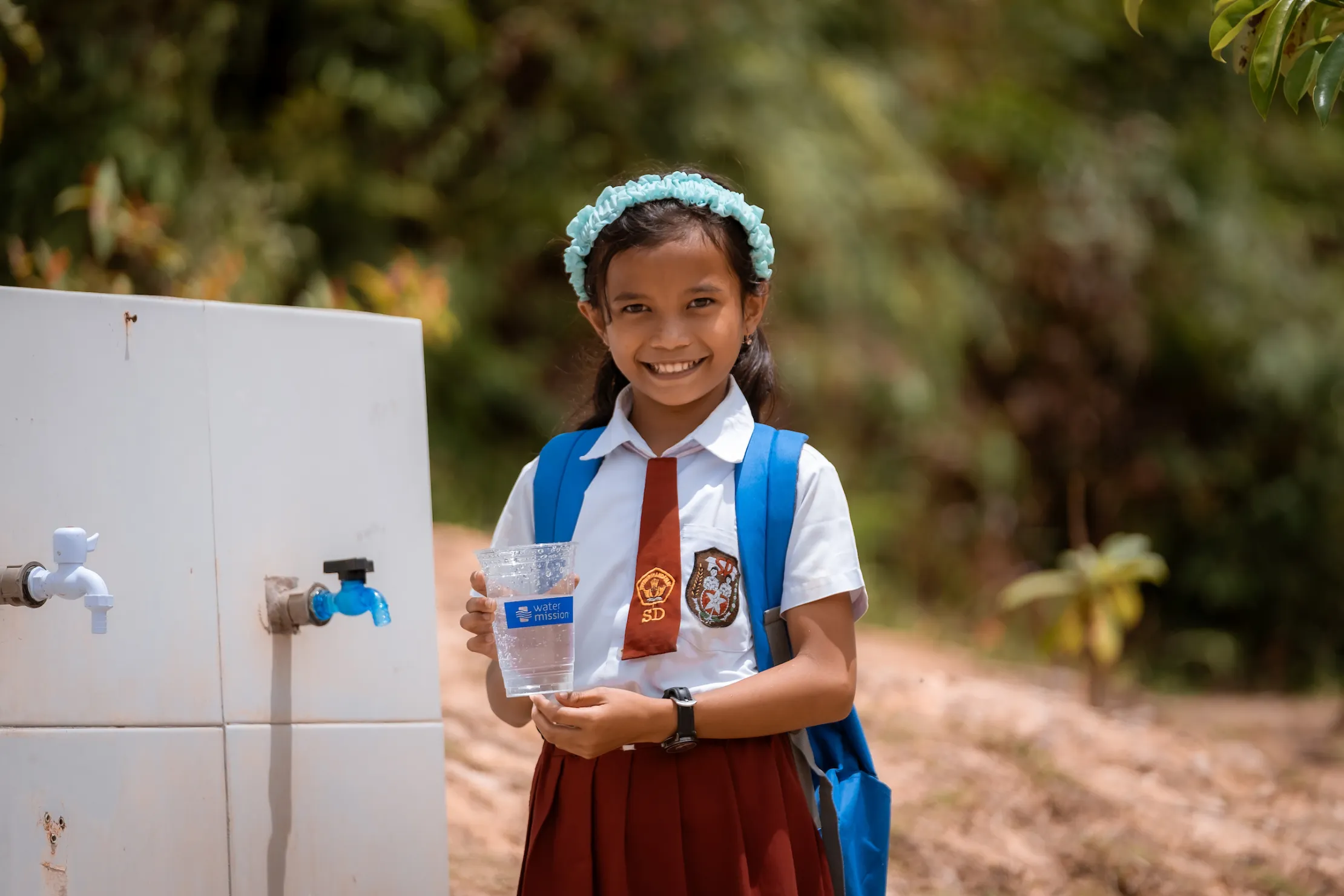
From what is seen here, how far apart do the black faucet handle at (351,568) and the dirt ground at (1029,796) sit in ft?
3.87

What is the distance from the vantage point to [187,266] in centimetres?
543

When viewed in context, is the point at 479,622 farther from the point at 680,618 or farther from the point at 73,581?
the point at 73,581

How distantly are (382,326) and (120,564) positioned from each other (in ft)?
2.11

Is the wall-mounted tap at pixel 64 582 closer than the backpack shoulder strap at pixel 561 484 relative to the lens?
Yes

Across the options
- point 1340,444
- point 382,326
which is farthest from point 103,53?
point 1340,444

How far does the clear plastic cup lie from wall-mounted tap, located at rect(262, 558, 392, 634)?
467 mm

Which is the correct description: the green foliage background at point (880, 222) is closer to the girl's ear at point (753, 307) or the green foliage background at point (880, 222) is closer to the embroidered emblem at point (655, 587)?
the girl's ear at point (753, 307)

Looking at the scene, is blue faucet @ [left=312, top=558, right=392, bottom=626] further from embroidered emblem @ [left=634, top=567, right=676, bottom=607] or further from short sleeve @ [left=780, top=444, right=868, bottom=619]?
short sleeve @ [left=780, top=444, right=868, bottom=619]

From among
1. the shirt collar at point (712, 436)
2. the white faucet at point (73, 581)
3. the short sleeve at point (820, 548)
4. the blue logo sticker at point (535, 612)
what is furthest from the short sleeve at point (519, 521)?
the white faucet at point (73, 581)

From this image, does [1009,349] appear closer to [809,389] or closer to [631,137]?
[809,389]

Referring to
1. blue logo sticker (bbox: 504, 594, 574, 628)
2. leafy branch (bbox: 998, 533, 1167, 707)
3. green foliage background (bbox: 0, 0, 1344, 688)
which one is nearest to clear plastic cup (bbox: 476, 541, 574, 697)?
blue logo sticker (bbox: 504, 594, 574, 628)

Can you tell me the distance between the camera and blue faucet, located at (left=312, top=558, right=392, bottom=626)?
2.29 meters

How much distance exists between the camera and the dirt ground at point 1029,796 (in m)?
3.66

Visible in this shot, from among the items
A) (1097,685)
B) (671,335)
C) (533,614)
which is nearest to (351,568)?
(533,614)
